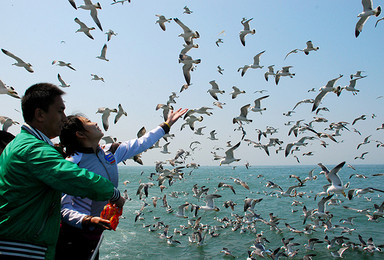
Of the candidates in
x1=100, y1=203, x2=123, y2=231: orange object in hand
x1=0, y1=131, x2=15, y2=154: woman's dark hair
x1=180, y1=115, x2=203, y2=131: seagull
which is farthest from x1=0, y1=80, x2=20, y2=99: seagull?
x1=180, y1=115, x2=203, y2=131: seagull

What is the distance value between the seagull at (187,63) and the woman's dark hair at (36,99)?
28.9ft

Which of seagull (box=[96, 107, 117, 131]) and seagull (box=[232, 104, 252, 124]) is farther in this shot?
seagull (box=[232, 104, 252, 124])

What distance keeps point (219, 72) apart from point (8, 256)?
13657 millimetres

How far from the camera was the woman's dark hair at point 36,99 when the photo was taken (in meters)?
2.08

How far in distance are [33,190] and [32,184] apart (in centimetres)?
5

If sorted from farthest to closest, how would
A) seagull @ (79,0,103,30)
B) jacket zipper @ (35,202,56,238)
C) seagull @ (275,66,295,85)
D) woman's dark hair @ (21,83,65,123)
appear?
1. seagull @ (275,66,295,85)
2. seagull @ (79,0,103,30)
3. woman's dark hair @ (21,83,65,123)
4. jacket zipper @ (35,202,56,238)

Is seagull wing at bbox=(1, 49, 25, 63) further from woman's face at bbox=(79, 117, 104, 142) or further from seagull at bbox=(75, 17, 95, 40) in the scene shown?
woman's face at bbox=(79, 117, 104, 142)

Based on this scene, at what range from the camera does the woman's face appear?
280 cm

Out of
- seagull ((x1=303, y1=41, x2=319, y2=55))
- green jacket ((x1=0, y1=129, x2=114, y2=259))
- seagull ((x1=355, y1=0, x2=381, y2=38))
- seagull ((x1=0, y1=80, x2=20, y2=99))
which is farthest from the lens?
seagull ((x1=303, y1=41, x2=319, y2=55))

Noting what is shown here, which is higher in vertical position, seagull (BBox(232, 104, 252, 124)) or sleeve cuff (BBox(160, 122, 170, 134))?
seagull (BBox(232, 104, 252, 124))

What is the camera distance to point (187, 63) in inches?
429

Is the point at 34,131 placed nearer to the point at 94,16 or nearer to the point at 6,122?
the point at 94,16

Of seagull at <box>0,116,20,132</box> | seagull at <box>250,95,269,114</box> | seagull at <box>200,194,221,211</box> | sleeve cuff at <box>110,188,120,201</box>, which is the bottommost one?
seagull at <box>200,194,221,211</box>

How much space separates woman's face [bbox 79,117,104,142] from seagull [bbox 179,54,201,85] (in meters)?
8.17
